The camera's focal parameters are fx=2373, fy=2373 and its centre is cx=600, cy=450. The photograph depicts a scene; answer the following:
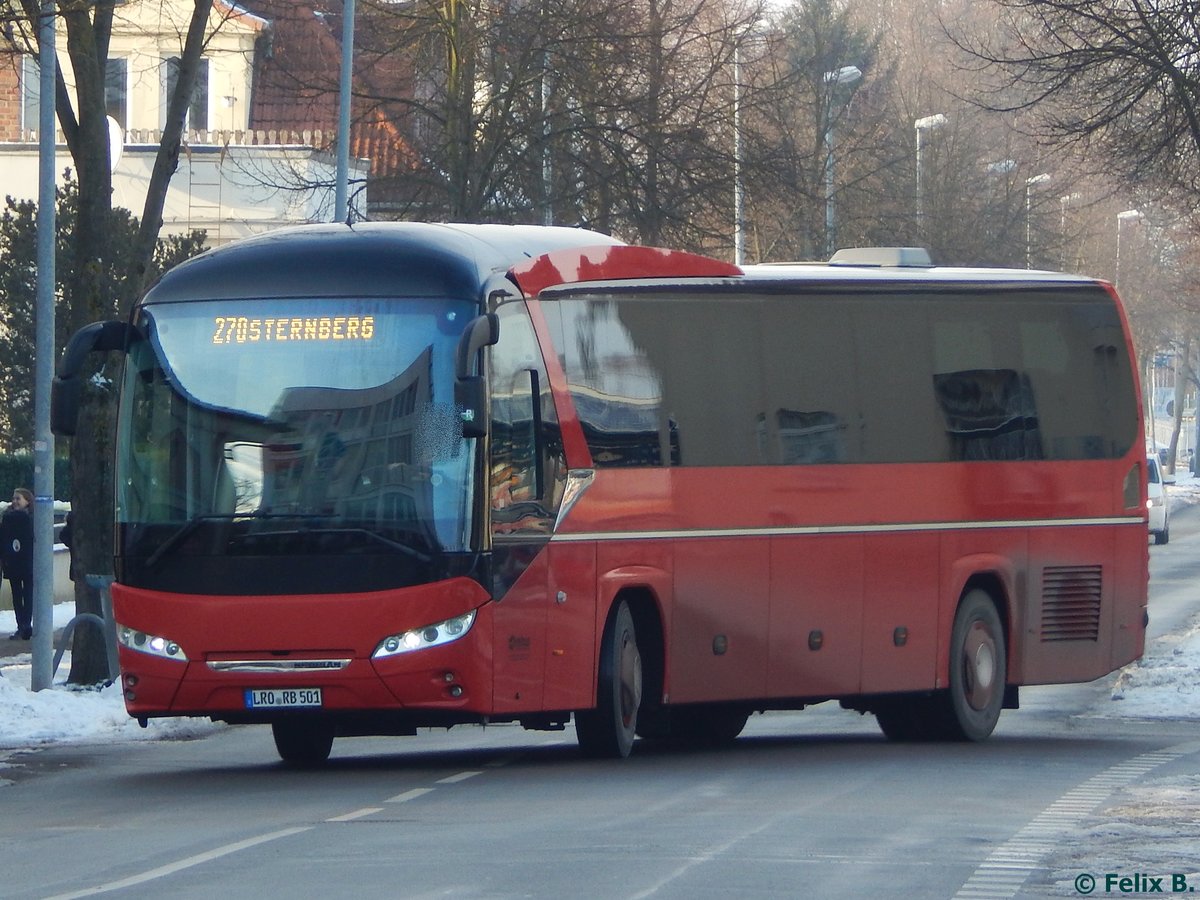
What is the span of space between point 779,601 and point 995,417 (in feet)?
8.44

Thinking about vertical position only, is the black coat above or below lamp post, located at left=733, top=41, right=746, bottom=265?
below

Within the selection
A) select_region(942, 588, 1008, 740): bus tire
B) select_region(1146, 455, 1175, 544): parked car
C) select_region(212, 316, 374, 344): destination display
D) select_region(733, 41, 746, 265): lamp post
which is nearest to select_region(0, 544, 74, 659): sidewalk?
select_region(733, 41, 746, 265): lamp post

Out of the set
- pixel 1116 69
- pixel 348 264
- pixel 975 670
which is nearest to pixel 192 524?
pixel 348 264

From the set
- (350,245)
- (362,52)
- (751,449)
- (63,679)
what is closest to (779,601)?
(751,449)

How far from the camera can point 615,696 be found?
46.4ft

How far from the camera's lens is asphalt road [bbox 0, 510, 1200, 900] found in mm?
9109

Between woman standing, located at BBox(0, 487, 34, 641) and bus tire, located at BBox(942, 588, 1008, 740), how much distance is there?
15.1m

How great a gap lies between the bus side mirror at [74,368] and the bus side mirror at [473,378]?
2.24 metres

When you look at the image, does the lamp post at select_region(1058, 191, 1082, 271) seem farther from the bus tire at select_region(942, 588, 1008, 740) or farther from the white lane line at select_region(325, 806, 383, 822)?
the white lane line at select_region(325, 806, 383, 822)

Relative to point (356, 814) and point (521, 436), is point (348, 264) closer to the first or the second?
point (521, 436)

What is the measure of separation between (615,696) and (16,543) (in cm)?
1700

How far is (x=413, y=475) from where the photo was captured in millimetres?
13125

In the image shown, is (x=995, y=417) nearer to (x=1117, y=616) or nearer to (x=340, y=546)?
(x=1117, y=616)

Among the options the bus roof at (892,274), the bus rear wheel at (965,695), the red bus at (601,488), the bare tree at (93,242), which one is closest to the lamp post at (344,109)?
the bare tree at (93,242)
